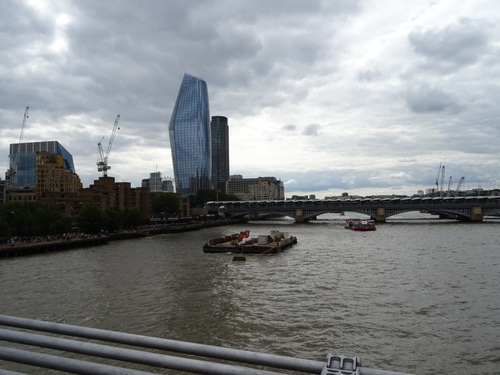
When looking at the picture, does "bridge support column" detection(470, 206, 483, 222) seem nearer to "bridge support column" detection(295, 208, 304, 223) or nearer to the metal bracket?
"bridge support column" detection(295, 208, 304, 223)

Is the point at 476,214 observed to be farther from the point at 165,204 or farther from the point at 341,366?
the point at 341,366

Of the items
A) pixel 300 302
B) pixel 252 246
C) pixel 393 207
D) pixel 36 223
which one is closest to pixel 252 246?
pixel 252 246

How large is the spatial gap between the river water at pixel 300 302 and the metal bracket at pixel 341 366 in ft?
42.5

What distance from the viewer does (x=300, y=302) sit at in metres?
23.4

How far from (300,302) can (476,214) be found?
93.6 metres

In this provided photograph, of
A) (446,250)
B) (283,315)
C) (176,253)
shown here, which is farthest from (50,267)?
(446,250)

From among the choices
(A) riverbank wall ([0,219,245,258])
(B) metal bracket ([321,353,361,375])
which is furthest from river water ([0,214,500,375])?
(B) metal bracket ([321,353,361,375])

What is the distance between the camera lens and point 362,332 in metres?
18.1

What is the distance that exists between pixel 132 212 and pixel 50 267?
51.1 meters

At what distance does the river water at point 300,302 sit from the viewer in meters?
16.4

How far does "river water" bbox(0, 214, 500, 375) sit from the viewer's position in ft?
53.9

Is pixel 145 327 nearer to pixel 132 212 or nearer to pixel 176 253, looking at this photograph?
pixel 176 253

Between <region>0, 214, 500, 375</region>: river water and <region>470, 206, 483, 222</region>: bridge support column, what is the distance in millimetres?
66202

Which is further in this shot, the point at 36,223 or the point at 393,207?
the point at 393,207
